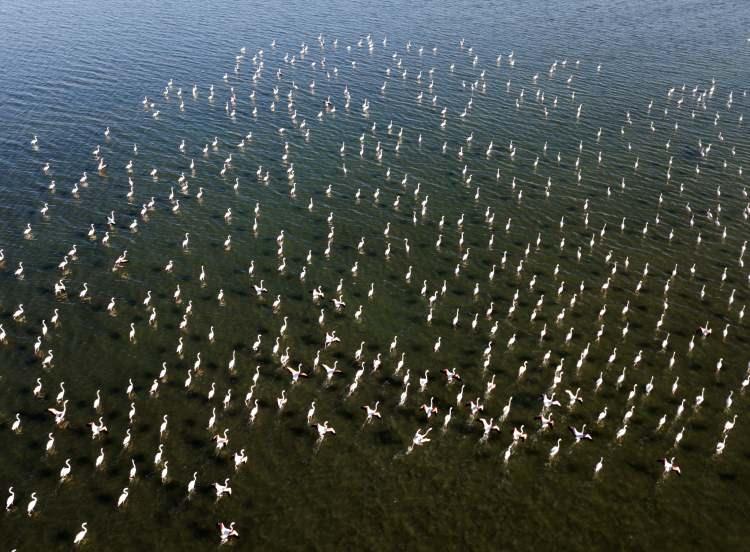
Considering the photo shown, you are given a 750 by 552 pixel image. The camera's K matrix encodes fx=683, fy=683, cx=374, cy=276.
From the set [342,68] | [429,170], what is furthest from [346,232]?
[342,68]

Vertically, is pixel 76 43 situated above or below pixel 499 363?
above

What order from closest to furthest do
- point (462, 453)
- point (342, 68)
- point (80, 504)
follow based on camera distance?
point (80, 504) → point (462, 453) → point (342, 68)

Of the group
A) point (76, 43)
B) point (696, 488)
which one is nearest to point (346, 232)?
point (696, 488)

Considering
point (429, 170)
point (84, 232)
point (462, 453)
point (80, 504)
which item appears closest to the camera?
point (80, 504)

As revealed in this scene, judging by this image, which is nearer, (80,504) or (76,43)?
(80,504)

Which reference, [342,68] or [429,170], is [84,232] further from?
[342,68]

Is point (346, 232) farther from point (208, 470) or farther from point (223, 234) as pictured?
point (208, 470)
